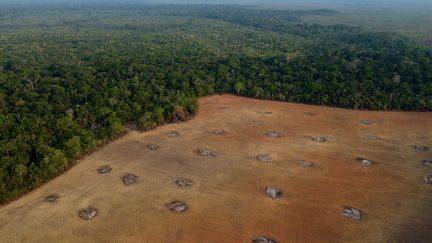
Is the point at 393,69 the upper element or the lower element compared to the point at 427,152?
upper

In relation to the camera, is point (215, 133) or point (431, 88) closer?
point (215, 133)

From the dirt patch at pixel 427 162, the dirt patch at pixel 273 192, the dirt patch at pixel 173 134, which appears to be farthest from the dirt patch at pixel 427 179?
the dirt patch at pixel 173 134

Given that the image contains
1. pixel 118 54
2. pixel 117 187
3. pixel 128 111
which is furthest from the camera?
pixel 118 54

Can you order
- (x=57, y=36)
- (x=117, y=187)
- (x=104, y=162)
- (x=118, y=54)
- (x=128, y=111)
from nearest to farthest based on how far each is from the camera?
(x=117, y=187), (x=104, y=162), (x=128, y=111), (x=118, y=54), (x=57, y=36)

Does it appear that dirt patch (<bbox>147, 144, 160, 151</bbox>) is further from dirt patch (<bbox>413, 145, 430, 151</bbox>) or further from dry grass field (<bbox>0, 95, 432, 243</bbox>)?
dirt patch (<bbox>413, 145, 430, 151</bbox>)

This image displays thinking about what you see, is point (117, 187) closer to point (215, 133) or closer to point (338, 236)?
point (215, 133)

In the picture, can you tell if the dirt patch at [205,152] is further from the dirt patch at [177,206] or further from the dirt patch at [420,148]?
the dirt patch at [420,148]

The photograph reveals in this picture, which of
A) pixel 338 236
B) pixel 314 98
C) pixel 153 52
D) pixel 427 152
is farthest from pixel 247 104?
pixel 153 52

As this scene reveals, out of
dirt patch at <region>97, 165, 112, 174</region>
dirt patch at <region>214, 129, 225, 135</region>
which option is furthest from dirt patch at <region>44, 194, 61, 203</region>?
dirt patch at <region>214, 129, 225, 135</region>
